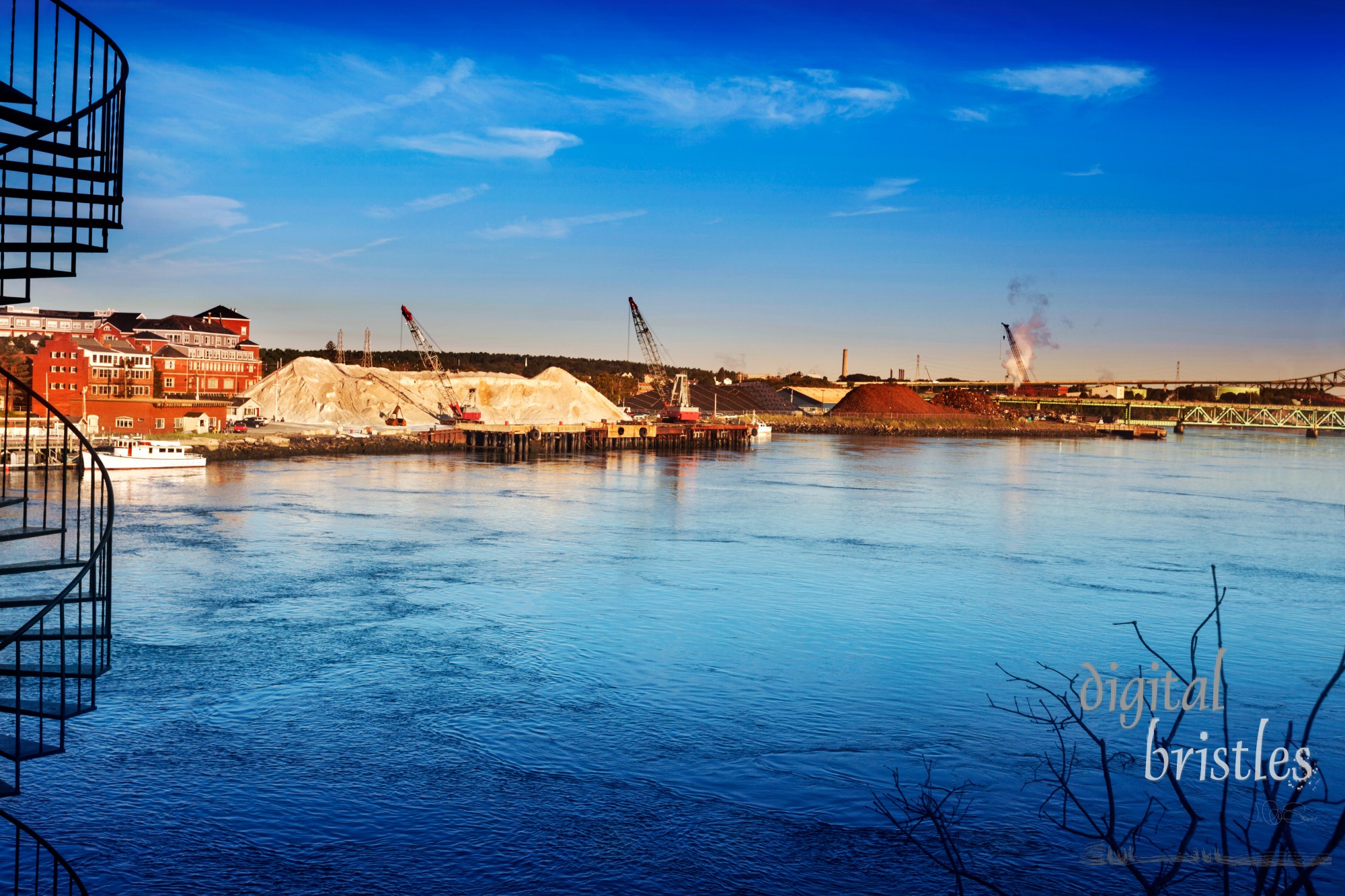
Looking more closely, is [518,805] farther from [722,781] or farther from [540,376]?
[540,376]

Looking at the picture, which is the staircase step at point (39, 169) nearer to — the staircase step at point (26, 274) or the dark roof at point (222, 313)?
the staircase step at point (26, 274)

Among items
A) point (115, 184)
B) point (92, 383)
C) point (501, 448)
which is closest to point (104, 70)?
point (115, 184)

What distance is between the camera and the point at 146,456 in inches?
2258

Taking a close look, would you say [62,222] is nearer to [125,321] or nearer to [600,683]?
[600,683]

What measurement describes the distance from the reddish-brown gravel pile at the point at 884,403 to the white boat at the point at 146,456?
384 feet

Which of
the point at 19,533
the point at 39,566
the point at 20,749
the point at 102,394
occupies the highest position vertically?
the point at 102,394

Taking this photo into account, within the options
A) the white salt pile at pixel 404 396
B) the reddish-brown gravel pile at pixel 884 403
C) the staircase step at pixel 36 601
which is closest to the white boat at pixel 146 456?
the white salt pile at pixel 404 396

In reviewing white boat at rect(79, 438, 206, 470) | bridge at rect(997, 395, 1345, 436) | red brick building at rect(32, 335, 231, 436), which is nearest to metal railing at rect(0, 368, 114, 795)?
white boat at rect(79, 438, 206, 470)

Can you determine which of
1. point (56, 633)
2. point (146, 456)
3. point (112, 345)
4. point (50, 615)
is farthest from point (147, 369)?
point (56, 633)

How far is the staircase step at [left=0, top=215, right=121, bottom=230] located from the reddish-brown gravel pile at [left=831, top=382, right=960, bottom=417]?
512ft

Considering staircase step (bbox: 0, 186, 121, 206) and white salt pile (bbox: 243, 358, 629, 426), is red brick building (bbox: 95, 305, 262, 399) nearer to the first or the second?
white salt pile (bbox: 243, 358, 629, 426)

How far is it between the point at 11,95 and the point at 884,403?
540 ft

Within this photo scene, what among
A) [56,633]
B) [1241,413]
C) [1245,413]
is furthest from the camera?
[1245,413]

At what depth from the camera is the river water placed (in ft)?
41.0
